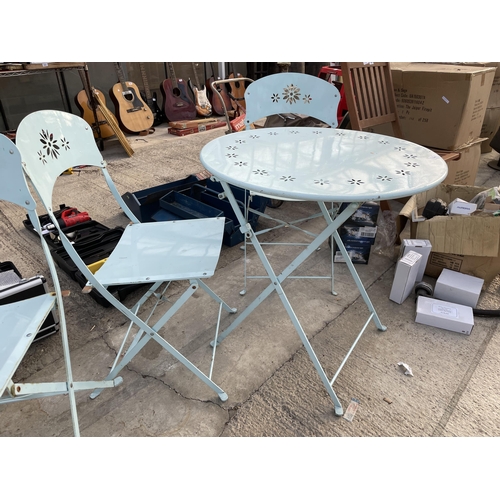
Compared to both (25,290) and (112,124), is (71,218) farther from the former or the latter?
(112,124)

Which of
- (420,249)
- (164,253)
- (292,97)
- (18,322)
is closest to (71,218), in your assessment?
(164,253)

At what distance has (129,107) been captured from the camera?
6000 mm

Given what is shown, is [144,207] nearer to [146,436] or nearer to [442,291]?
[146,436]

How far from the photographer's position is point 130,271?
1543 mm

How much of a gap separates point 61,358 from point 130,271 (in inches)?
34.0

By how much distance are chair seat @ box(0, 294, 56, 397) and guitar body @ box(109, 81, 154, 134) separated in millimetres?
5209

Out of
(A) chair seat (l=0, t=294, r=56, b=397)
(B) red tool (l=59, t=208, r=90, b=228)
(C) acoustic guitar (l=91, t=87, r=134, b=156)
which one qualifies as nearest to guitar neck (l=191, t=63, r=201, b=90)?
(C) acoustic guitar (l=91, t=87, r=134, b=156)

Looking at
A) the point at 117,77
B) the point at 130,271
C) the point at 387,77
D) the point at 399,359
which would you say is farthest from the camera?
the point at 117,77

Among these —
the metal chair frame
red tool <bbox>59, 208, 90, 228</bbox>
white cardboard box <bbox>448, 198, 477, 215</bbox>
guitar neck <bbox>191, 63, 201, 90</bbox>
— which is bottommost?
red tool <bbox>59, 208, 90, 228</bbox>

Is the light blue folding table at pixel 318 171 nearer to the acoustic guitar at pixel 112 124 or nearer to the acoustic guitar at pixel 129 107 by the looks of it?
the acoustic guitar at pixel 112 124

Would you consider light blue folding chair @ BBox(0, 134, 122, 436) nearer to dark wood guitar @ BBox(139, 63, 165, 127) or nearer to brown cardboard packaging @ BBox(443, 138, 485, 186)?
brown cardboard packaging @ BBox(443, 138, 485, 186)

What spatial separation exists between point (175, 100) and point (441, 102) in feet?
15.5

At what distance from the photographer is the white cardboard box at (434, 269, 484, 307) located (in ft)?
7.57

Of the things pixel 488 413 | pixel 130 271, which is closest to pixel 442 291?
pixel 488 413
